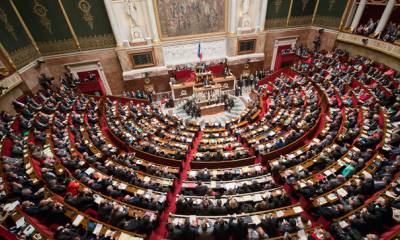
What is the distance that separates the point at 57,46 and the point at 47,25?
164 centimetres

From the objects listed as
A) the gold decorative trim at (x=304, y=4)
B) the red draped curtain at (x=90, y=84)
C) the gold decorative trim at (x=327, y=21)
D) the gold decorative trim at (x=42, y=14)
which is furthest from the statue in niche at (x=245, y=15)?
the gold decorative trim at (x=42, y=14)

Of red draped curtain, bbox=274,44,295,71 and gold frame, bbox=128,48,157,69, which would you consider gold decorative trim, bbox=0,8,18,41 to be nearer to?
gold frame, bbox=128,48,157,69

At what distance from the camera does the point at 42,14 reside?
15492 mm

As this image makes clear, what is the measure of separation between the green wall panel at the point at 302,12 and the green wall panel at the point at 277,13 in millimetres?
807


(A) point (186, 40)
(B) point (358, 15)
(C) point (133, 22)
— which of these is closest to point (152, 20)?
(C) point (133, 22)

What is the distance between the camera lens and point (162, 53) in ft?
63.6

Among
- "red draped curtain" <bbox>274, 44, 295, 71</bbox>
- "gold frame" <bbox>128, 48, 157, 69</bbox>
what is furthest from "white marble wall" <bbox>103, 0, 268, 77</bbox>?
"red draped curtain" <bbox>274, 44, 295, 71</bbox>

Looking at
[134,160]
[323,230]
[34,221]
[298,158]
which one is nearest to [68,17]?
[134,160]

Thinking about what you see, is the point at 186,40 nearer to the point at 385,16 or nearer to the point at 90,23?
the point at 90,23

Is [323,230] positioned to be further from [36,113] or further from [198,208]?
[36,113]

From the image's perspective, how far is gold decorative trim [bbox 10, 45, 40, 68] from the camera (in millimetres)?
13767

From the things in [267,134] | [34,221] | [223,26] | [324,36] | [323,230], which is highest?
[223,26]

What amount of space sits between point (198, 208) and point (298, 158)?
5424mm

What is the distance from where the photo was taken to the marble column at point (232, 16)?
18797mm
